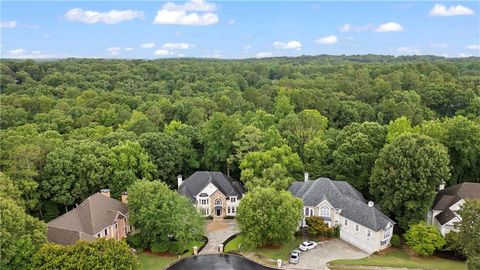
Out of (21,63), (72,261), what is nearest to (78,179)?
(72,261)

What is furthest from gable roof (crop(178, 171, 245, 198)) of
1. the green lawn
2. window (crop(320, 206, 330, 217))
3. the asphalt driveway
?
the asphalt driveway

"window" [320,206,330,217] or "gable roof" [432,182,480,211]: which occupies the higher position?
"gable roof" [432,182,480,211]

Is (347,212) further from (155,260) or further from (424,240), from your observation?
(155,260)

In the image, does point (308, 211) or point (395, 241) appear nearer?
point (395, 241)

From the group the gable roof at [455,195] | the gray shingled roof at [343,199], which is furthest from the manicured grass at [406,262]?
the gable roof at [455,195]

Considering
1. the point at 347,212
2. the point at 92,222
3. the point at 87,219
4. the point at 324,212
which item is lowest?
the point at 324,212

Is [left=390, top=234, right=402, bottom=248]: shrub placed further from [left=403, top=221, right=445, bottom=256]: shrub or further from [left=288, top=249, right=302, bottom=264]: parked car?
[left=288, top=249, right=302, bottom=264]: parked car

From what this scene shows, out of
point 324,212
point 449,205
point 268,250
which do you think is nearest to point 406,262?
point 449,205
